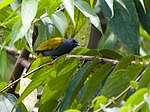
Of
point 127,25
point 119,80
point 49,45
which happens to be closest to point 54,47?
point 49,45

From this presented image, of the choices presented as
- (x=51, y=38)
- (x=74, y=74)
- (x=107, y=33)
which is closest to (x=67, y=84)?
(x=74, y=74)

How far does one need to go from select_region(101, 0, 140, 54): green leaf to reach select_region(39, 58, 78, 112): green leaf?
0.15 metres

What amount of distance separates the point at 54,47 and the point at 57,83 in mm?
293

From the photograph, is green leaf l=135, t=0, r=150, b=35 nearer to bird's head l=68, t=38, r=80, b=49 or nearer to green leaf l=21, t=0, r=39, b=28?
bird's head l=68, t=38, r=80, b=49

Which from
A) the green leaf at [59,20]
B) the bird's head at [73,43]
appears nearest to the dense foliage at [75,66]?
the green leaf at [59,20]

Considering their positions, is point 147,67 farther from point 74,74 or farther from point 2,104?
point 2,104

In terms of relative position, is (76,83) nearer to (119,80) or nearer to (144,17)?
(119,80)

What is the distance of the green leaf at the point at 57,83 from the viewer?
1.16 metres

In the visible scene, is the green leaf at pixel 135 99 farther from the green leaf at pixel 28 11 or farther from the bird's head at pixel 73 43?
the bird's head at pixel 73 43

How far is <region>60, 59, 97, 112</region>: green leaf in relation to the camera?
1137 millimetres

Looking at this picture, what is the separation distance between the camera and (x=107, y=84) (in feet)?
3.34

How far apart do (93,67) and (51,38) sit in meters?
0.33

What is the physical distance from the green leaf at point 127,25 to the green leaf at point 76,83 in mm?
128

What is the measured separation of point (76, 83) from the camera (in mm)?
1154
